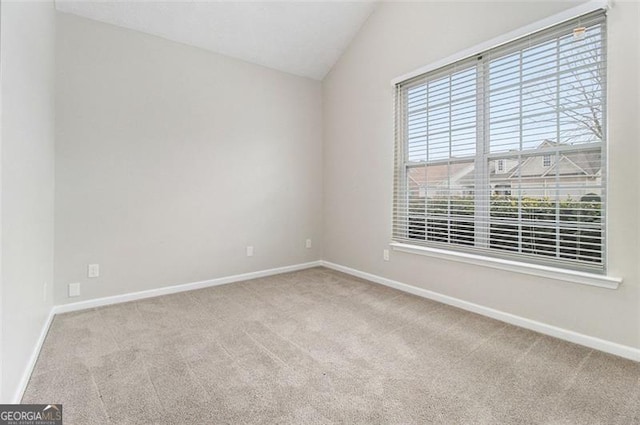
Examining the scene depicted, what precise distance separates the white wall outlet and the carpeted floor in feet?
0.62

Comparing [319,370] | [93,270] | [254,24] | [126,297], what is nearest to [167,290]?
[126,297]

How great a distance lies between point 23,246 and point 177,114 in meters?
1.98

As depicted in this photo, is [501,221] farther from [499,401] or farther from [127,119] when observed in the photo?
[127,119]

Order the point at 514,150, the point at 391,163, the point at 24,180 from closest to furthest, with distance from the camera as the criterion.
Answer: the point at 24,180
the point at 514,150
the point at 391,163

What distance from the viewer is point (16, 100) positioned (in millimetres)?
1528

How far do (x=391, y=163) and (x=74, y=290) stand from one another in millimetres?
3290

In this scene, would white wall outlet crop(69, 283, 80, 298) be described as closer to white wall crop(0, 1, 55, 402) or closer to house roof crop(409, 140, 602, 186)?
white wall crop(0, 1, 55, 402)

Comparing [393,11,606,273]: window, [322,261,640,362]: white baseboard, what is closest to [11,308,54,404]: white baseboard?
[322,261,640,362]: white baseboard

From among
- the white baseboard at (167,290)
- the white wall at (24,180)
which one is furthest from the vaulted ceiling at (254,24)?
the white baseboard at (167,290)

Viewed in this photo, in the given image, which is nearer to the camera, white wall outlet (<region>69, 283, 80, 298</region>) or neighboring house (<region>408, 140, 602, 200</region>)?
neighboring house (<region>408, 140, 602, 200</region>)

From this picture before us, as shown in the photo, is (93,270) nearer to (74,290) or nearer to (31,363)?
(74,290)

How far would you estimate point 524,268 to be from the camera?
7.84 ft

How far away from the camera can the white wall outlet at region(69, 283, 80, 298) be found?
2.73 metres

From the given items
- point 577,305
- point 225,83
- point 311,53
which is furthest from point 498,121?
point 225,83
